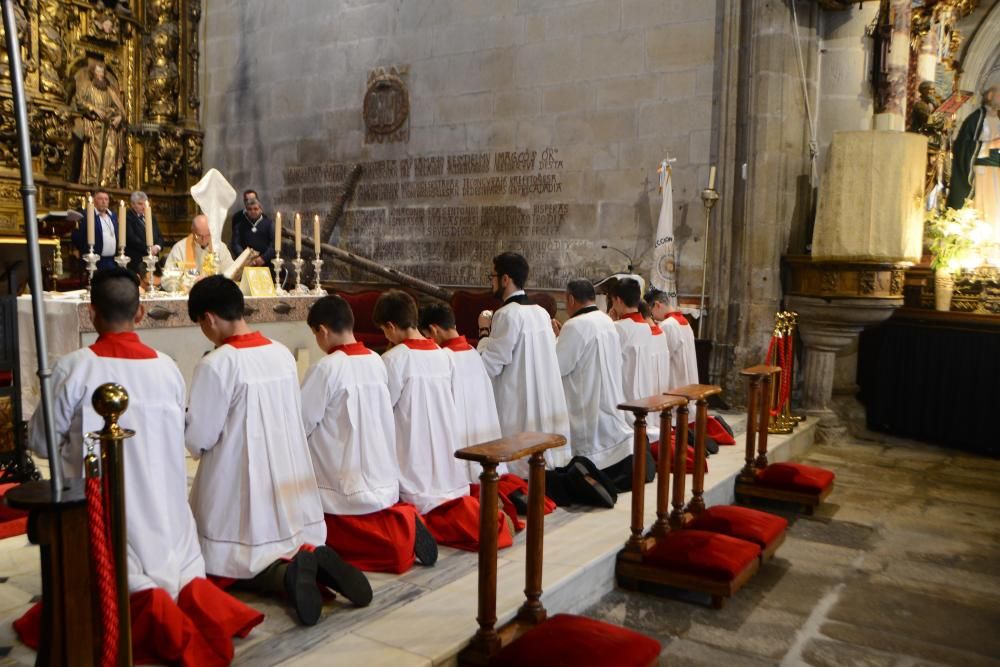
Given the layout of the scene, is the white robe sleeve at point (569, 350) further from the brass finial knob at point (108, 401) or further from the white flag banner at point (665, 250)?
the brass finial knob at point (108, 401)

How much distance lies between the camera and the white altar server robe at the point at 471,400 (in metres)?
4.70

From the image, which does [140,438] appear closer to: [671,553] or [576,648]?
[576,648]

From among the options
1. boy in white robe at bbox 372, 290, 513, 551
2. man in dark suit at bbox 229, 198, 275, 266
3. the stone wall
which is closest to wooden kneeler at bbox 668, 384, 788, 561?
boy in white robe at bbox 372, 290, 513, 551

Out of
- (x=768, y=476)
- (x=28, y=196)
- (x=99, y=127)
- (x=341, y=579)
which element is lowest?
(x=768, y=476)

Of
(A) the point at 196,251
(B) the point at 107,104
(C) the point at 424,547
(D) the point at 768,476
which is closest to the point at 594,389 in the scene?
(D) the point at 768,476

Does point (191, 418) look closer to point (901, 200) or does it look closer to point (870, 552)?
point (870, 552)

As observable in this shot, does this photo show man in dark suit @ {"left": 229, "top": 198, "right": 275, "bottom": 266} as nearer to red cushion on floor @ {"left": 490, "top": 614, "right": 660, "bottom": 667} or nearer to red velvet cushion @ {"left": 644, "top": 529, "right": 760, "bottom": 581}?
red velvet cushion @ {"left": 644, "top": 529, "right": 760, "bottom": 581}

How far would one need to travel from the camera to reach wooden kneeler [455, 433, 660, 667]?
3074 millimetres

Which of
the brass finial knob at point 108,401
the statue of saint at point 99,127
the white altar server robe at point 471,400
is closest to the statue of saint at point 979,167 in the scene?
the white altar server robe at point 471,400

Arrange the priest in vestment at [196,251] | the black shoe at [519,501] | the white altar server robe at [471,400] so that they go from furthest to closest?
the priest in vestment at [196,251]
the black shoe at [519,501]
the white altar server robe at [471,400]

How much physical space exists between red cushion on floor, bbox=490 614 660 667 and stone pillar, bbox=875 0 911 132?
692 centimetres

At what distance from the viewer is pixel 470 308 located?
9.52 m

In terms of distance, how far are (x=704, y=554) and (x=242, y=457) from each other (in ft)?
7.59

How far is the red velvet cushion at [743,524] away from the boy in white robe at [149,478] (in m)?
2.67
